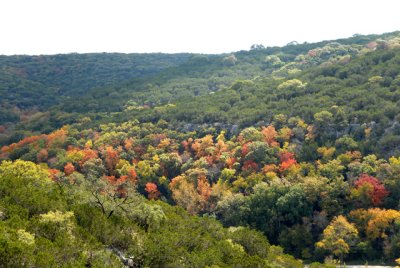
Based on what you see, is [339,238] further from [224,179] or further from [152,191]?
[152,191]

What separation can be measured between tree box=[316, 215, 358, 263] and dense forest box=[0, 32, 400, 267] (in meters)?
0.20

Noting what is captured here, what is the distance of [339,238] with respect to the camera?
6575 cm

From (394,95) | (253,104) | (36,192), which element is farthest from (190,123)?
(36,192)

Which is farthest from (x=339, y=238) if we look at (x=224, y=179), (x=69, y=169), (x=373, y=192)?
(x=69, y=169)

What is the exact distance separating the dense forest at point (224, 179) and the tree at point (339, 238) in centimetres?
20

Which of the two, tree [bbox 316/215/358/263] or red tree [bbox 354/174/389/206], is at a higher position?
red tree [bbox 354/174/389/206]

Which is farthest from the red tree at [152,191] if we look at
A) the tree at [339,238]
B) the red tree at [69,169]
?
the tree at [339,238]

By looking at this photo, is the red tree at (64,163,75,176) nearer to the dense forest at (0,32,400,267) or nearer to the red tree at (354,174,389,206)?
the dense forest at (0,32,400,267)

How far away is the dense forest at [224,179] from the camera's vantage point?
3775 cm

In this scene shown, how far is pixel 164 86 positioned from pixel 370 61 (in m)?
92.6

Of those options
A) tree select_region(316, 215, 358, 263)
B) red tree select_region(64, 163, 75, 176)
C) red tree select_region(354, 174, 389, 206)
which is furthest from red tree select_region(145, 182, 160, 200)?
red tree select_region(354, 174, 389, 206)

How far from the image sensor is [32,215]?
3725cm

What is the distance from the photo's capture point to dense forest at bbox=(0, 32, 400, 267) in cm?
3775

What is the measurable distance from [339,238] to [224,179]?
3084 centimetres
